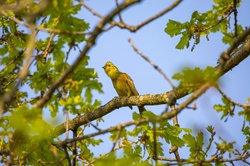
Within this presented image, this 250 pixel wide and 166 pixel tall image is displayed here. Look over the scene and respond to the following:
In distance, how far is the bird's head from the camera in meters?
8.77

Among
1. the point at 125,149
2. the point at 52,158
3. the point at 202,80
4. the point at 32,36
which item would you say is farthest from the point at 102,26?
the point at 52,158

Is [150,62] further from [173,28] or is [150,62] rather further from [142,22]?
[173,28]

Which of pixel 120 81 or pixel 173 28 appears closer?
pixel 173 28

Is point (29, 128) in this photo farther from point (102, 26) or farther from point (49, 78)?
point (49, 78)

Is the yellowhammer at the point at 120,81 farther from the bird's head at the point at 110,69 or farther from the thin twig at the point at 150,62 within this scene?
the thin twig at the point at 150,62

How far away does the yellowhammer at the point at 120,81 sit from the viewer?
8234 mm

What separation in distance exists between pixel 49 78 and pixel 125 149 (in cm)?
131

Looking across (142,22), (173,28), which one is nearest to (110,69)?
(173,28)

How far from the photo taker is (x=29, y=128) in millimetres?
2695

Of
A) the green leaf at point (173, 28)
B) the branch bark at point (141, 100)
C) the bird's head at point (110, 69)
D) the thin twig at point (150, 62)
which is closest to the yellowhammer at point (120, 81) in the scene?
the bird's head at point (110, 69)

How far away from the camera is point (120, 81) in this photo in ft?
27.6

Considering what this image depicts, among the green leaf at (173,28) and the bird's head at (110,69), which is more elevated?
the bird's head at (110,69)

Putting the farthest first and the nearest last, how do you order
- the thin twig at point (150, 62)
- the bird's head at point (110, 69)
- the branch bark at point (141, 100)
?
the bird's head at point (110, 69)
the branch bark at point (141, 100)
the thin twig at point (150, 62)

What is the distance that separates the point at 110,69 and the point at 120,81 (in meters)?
0.59
